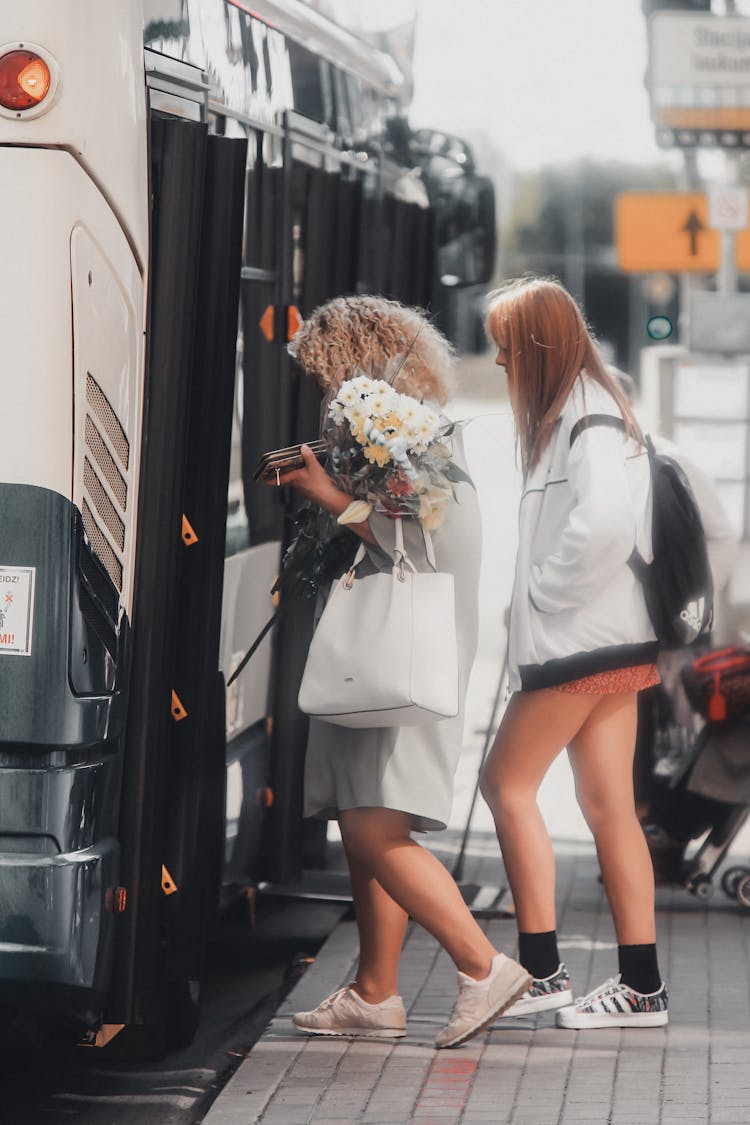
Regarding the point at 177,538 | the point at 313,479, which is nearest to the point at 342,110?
the point at 313,479

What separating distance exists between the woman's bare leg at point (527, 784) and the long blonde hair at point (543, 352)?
658 mm

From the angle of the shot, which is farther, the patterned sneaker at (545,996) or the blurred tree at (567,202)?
the blurred tree at (567,202)

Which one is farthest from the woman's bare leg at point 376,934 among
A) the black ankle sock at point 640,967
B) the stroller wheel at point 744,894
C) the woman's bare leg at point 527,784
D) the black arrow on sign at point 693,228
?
the black arrow on sign at point 693,228

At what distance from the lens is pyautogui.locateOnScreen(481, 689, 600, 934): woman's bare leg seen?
5.21m

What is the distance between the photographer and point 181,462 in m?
4.68

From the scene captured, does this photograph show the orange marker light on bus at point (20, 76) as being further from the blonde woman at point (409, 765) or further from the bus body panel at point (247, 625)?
the bus body panel at point (247, 625)

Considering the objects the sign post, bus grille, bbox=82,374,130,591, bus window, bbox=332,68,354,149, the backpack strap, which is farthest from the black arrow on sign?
bus grille, bbox=82,374,130,591

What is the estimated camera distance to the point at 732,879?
7.01 metres

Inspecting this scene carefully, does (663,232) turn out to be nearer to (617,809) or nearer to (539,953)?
(617,809)

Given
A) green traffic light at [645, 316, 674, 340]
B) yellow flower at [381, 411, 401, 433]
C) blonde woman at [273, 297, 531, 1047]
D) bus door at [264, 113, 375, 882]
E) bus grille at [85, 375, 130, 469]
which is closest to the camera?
bus grille at [85, 375, 130, 469]

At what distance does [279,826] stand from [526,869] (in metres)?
1.32

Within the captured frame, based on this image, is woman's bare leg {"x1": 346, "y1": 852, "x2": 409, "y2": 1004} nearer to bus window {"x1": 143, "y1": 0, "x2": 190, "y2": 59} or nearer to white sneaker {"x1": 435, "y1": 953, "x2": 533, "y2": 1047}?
white sneaker {"x1": 435, "y1": 953, "x2": 533, "y2": 1047}

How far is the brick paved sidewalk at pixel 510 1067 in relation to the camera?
4.66m

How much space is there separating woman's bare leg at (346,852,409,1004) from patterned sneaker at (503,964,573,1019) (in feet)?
1.23
